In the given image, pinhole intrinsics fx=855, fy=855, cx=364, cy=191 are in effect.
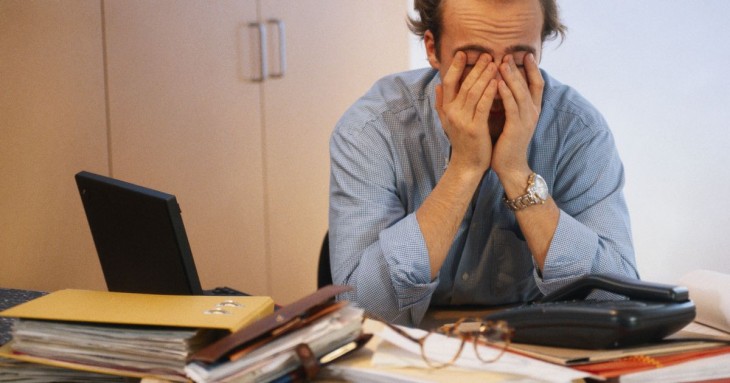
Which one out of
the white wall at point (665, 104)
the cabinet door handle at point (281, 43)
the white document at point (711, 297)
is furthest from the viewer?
the cabinet door handle at point (281, 43)

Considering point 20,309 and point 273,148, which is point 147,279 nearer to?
point 20,309

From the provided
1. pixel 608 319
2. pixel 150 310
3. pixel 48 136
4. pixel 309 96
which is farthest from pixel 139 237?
pixel 48 136

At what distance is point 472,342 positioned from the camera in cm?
85

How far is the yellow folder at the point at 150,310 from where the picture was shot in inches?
34.6

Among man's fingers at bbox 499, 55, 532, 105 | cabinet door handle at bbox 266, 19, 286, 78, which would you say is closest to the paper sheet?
man's fingers at bbox 499, 55, 532, 105

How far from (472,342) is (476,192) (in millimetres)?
749

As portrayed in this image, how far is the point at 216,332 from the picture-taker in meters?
0.92

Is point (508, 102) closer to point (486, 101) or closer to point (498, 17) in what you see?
point (486, 101)

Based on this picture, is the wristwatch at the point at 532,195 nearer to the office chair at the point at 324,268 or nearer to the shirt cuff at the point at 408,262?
the shirt cuff at the point at 408,262

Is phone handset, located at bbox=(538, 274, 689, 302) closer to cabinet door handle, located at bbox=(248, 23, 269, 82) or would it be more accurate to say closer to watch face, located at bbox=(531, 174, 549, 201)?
watch face, located at bbox=(531, 174, 549, 201)

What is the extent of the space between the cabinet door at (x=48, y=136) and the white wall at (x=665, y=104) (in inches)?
51.2

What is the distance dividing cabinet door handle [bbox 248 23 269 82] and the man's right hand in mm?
1785

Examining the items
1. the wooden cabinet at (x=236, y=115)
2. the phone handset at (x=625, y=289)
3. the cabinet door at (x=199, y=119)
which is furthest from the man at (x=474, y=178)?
the cabinet door at (x=199, y=119)

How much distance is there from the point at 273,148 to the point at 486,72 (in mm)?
1871
